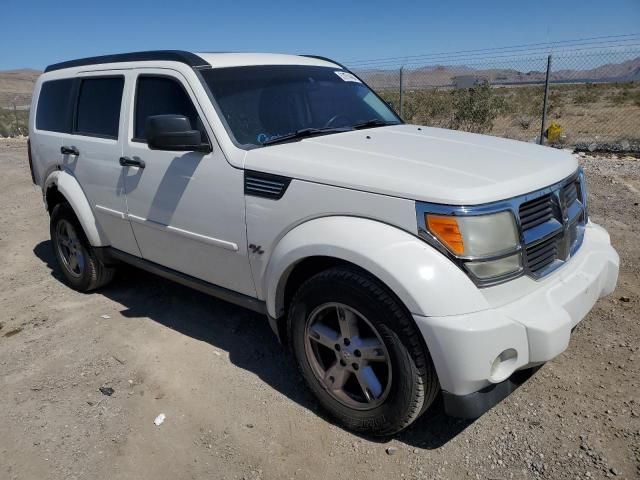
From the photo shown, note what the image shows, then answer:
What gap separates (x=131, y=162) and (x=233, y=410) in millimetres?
1870

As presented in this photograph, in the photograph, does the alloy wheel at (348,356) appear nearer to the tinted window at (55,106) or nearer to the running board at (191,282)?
the running board at (191,282)

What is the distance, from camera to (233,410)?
3146mm

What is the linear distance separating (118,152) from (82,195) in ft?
2.42

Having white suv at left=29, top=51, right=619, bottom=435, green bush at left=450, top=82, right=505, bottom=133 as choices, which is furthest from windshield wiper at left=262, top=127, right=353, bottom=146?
green bush at left=450, top=82, right=505, bottom=133

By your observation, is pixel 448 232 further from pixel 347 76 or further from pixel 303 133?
pixel 347 76

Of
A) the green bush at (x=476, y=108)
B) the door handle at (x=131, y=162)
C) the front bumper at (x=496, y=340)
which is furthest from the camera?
the green bush at (x=476, y=108)

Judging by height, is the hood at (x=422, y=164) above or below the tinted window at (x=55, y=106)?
below

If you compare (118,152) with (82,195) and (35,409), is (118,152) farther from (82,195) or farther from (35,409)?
(35,409)

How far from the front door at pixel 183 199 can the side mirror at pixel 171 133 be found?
0.13 metres

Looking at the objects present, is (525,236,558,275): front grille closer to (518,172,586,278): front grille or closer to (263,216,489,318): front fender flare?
(518,172,586,278): front grille

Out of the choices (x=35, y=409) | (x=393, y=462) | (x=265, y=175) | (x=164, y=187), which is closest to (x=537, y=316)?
(x=393, y=462)

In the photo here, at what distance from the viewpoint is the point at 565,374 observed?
10.6 feet

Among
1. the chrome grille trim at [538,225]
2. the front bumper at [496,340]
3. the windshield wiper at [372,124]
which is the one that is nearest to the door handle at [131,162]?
the windshield wiper at [372,124]

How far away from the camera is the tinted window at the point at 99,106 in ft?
13.4
